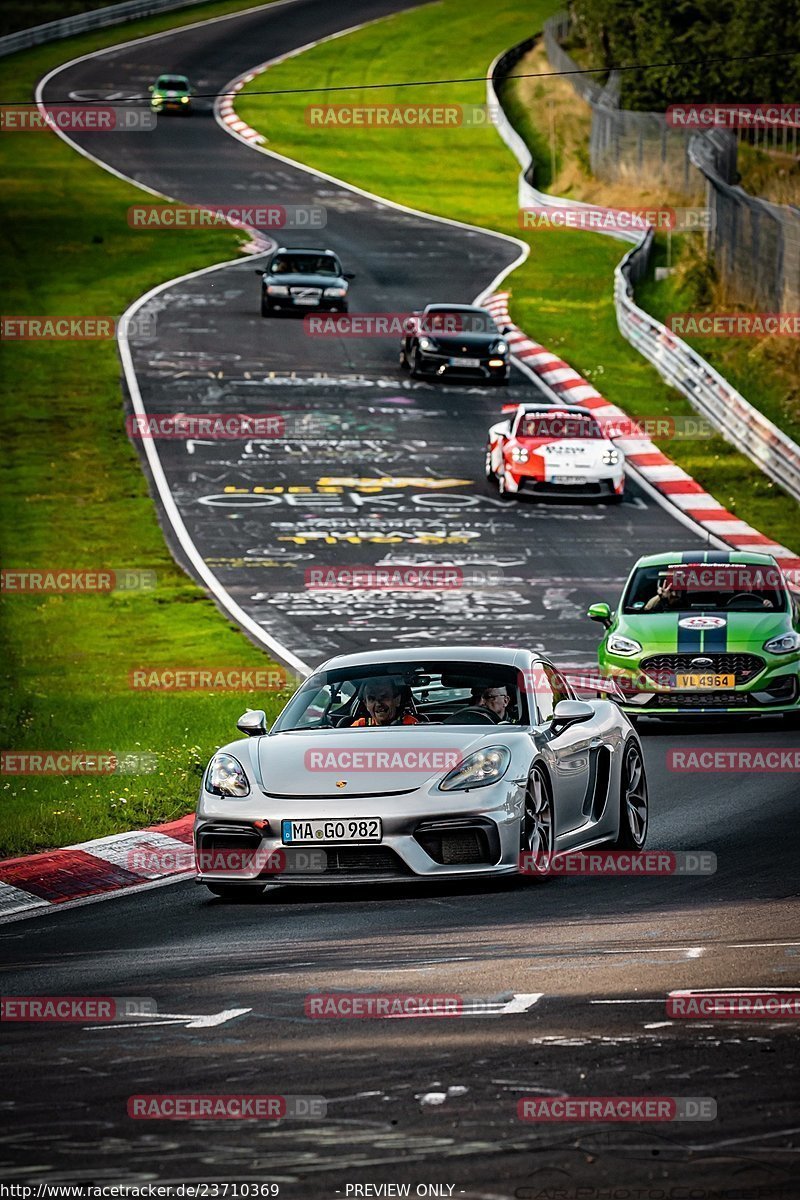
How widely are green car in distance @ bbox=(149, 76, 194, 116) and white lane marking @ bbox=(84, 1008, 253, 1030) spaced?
70.2m

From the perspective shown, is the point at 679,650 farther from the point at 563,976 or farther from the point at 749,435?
the point at 749,435

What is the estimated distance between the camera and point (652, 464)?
3416cm

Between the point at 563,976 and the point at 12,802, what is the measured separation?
6.73 m

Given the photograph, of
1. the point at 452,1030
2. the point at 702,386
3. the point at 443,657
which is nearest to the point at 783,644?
the point at 443,657

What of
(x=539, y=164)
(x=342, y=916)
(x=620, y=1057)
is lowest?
(x=539, y=164)

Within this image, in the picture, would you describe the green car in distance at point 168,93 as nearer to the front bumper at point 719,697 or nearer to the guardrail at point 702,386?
the guardrail at point 702,386

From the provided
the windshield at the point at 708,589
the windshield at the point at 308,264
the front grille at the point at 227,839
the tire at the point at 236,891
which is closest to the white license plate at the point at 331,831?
the front grille at the point at 227,839

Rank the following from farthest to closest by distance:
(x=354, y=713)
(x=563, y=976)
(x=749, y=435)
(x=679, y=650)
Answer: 1. (x=749, y=435)
2. (x=679, y=650)
3. (x=354, y=713)
4. (x=563, y=976)

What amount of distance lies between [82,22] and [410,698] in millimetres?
83871

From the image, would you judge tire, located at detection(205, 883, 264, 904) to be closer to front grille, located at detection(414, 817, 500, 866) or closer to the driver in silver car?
front grille, located at detection(414, 817, 500, 866)

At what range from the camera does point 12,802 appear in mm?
14656

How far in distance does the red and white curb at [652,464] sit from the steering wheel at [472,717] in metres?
14.6

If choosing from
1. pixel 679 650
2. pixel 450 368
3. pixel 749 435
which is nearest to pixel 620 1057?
pixel 679 650

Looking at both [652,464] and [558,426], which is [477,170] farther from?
[558,426]
